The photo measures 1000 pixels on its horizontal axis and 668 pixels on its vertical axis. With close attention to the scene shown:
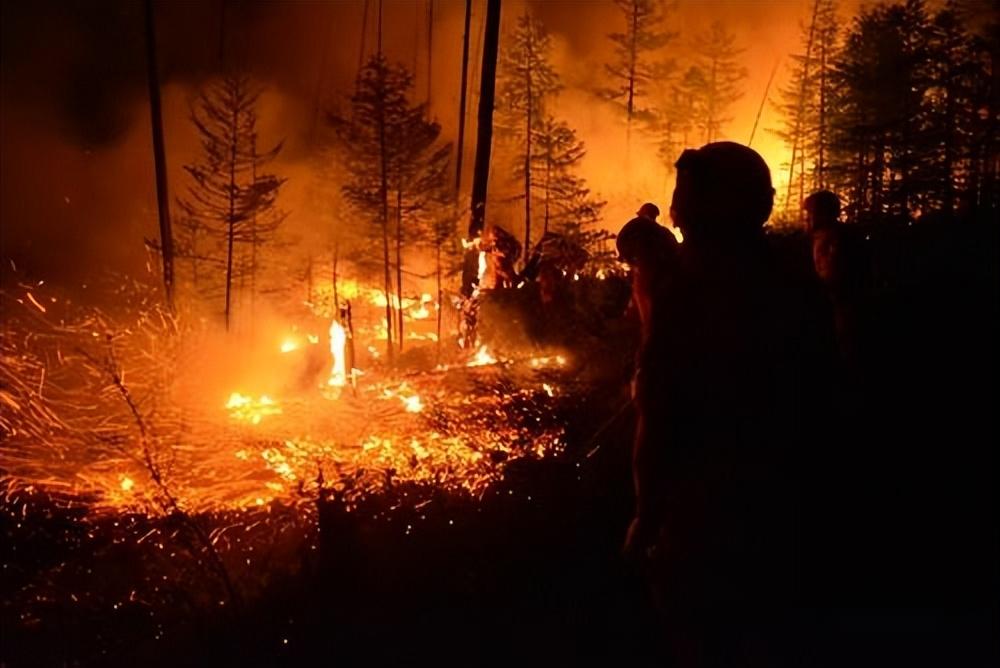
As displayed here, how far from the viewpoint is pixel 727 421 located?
2168 mm

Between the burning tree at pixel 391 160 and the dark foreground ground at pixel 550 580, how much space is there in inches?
595

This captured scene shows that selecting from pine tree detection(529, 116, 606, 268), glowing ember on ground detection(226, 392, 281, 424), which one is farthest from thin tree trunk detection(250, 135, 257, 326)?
glowing ember on ground detection(226, 392, 281, 424)

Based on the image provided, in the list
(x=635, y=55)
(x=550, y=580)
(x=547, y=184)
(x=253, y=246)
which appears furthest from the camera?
(x=253, y=246)

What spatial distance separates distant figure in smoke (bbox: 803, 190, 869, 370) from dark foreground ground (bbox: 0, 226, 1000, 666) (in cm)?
37

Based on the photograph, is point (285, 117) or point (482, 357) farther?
point (285, 117)

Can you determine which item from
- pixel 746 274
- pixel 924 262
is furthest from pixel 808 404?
pixel 924 262

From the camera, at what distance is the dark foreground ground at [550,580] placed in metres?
3.71

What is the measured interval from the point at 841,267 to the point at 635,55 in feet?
79.8

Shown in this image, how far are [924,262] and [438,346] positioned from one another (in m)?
6.87

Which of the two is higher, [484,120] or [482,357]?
[484,120]

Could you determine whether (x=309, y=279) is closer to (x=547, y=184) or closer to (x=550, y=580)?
→ (x=547, y=184)

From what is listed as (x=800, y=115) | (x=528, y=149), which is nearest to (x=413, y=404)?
(x=528, y=149)

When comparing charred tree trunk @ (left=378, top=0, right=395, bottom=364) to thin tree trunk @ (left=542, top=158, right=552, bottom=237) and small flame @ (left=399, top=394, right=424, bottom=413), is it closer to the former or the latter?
thin tree trunk @ (left=542, top=158, right=552, bottom=237)

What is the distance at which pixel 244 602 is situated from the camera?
3920 mm
